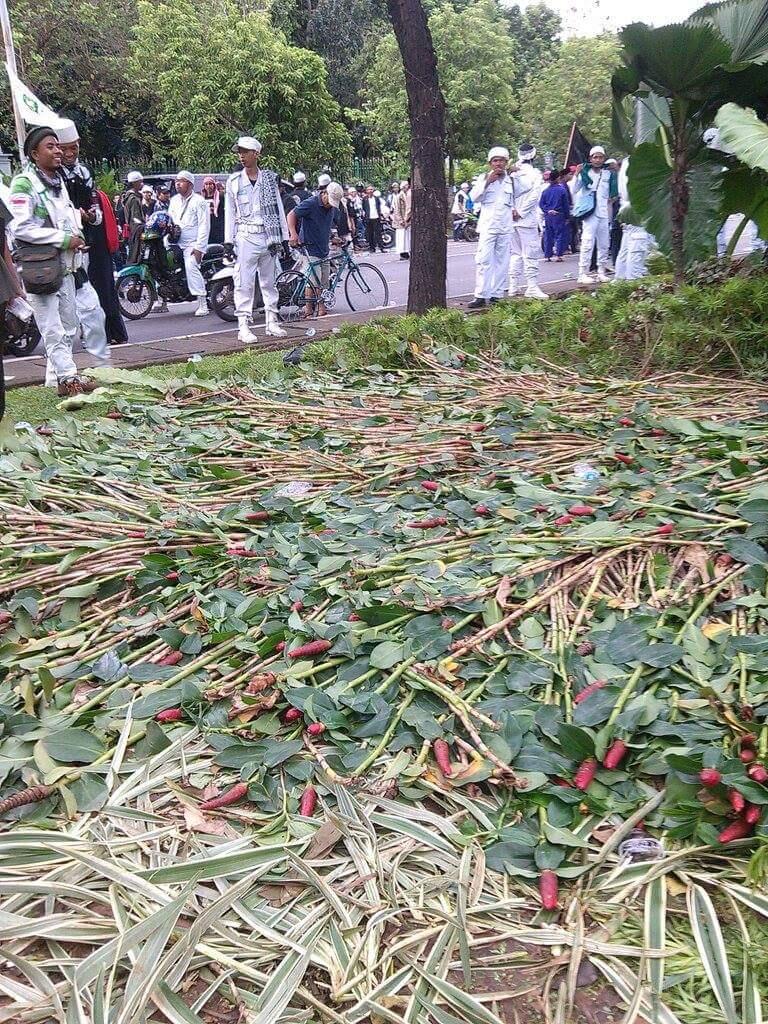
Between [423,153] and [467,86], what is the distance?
26.3 m

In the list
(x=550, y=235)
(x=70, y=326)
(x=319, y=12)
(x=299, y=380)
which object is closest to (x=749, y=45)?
(x=299, y=380)

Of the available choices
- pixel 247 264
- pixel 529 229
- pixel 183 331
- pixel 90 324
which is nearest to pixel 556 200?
pixel 529 229

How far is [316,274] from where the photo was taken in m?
10.2

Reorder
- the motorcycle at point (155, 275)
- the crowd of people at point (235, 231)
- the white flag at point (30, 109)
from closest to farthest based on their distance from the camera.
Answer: the crowd of people at point (235, 231), the white flag at point (30, 109), the motorcycle at point (155, 275)

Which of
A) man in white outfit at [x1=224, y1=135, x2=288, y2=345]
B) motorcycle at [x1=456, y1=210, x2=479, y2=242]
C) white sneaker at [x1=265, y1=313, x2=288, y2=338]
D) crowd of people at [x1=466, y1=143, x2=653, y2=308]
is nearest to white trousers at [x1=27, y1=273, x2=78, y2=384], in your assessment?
man in white outfit at [x1=224, y1=135, x2=288, y2=345]

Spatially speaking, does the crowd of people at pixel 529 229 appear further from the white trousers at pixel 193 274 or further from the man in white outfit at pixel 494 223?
the white trousers at pixel 193 274

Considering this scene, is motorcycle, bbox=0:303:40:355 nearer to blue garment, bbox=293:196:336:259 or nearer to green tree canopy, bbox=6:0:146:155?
blue garment, bbox=293:196:336:259

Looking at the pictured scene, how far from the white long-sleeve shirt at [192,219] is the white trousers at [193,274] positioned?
86 mm

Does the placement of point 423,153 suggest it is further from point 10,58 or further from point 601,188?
point 601,188

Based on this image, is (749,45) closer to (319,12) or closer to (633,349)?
(633,349)

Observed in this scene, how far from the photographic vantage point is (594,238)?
12.4m

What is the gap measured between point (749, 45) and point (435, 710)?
18.3 feet

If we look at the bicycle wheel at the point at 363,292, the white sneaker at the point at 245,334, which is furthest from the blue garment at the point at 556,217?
the white sneaker at the point at 245,334

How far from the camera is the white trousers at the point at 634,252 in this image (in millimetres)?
9648
